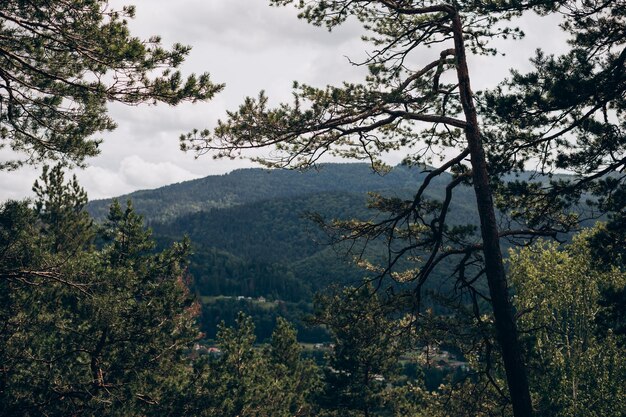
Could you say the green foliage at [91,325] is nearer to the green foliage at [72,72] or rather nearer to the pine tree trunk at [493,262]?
the green foliage at [72,72]

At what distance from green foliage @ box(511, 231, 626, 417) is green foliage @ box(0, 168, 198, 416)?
49.7 feet

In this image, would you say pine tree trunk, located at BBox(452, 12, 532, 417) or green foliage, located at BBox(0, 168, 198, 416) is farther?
green foliage, located at BBox(0, 168, 198, 416)

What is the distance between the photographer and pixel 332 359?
990 inches

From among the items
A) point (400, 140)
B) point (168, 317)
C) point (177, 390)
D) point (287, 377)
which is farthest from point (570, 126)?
point (287, 377)

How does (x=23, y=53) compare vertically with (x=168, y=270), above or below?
above

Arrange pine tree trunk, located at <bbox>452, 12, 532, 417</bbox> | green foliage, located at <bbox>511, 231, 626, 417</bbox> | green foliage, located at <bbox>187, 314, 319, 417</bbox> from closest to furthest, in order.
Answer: pine tree trunk, located at <bbox>452, 12, 532, 417</bbox>
green foliage, located at <bbox>187, 314, 319, 417</bbox>
green foliage, located at <bbox>511, 231, 626, 417</bbox>

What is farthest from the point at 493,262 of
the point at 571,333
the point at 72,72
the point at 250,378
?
the point at 571,333

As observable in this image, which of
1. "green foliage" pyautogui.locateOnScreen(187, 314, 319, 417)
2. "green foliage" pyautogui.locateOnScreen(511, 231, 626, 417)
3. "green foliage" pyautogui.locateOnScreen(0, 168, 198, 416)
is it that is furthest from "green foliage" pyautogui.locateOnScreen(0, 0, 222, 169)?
"green foliage" pyautogui.locateOnScreen(511, 231, 626, 417)

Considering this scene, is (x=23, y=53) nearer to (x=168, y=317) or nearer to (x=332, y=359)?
(x=168, y=317)

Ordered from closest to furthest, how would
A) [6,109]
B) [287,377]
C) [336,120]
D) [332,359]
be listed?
[336,120] < [6,109] < [332,359] < [287,377]

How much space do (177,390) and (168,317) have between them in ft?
9.79

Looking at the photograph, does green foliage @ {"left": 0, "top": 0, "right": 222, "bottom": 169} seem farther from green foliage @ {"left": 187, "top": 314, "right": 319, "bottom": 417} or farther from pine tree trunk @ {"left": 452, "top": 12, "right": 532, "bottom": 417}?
green foliage @ {"left": 187, "top": 314, "right": 319, "bottom": 417}

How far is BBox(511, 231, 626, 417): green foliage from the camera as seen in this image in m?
22.6

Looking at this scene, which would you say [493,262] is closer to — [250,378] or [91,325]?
[91,325]
